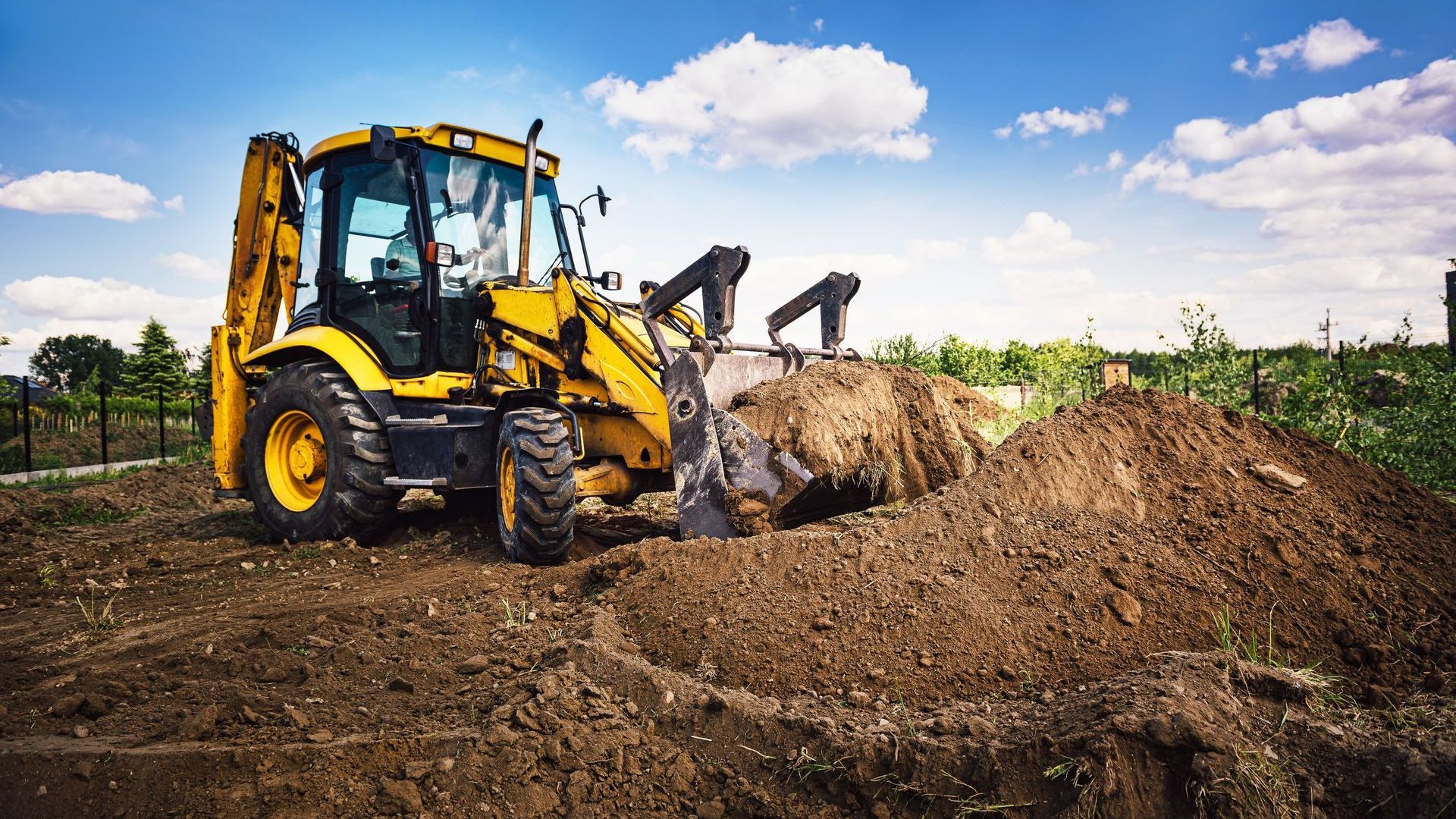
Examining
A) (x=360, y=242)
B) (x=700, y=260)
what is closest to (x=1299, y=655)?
(x=700, y=260)

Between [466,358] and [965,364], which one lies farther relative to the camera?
[965,364]

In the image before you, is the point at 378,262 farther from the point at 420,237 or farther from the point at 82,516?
the point at 82,516

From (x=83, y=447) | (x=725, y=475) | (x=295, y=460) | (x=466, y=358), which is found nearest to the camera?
(x=725, y=475)

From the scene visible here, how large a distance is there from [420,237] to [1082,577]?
5.53 meters

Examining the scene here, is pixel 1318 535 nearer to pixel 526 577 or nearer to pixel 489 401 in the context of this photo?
pixel 526 577

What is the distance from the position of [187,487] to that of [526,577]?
360 inches

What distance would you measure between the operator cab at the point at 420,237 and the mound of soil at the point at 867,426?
110 inches

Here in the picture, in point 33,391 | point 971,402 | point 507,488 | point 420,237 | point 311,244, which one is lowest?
point 507,488

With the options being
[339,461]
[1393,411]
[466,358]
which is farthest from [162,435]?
[1393,411]

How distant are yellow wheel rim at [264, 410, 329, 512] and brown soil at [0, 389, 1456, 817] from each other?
1.84 meters

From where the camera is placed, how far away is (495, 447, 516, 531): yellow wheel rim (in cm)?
614

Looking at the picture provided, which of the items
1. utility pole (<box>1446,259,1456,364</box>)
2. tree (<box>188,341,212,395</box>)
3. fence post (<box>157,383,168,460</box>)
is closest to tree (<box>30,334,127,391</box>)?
tree (<box>188,341,212,395</box>)

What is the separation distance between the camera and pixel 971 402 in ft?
33.5

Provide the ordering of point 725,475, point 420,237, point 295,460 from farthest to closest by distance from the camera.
→ point 295,460
point 420,237
point 725,475
